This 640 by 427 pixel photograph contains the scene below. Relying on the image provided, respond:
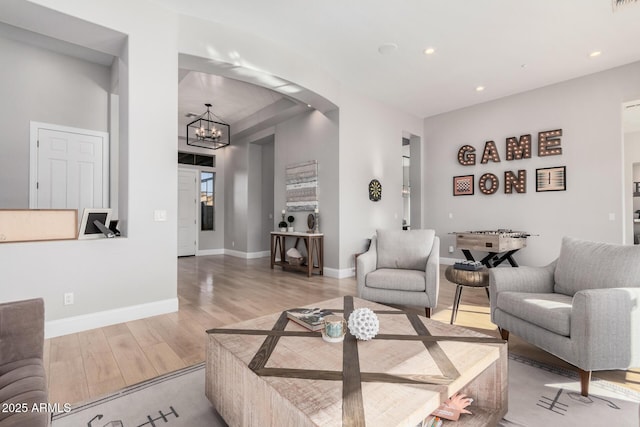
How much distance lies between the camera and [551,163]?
519 cm

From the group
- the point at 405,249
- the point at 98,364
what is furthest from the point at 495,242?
the point at 98,364

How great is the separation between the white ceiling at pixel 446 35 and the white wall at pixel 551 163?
364 millimetres

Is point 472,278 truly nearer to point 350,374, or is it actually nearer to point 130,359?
point 350,374

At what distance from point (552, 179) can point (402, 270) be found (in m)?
3.75

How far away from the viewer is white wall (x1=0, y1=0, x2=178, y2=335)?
8.68ft

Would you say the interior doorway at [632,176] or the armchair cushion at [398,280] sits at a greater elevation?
the interior doorway at [632,176]

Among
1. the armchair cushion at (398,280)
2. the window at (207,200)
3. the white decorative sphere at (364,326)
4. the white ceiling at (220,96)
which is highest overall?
the white ceiling at (220,96)

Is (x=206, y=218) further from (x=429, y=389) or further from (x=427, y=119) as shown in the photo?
(x=429, y=389)

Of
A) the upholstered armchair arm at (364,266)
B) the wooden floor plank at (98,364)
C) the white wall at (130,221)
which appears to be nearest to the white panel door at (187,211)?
the white wall at (130,221)

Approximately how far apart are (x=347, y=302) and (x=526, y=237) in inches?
177

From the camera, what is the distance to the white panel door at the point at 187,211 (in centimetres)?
753

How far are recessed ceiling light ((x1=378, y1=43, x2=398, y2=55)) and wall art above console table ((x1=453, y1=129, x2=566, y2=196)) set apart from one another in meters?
2.96

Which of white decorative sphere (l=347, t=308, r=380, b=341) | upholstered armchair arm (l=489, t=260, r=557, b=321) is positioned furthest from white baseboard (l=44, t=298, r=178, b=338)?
upholstered armchair arm (l=489, t=260, r=557, b=321)

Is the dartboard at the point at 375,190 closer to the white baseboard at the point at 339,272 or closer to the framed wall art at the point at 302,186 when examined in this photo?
the framed wall art at the point at 302,186
